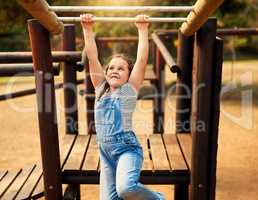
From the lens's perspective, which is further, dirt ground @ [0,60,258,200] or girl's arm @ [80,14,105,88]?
dirt ground @ [0,60,258,200]

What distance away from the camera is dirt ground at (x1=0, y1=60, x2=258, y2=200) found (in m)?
3.85

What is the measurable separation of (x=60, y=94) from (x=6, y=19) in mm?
2469

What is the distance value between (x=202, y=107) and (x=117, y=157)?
0.50m

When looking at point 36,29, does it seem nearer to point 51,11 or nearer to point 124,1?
point 51,11

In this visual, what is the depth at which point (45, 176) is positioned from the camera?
7.01 feet

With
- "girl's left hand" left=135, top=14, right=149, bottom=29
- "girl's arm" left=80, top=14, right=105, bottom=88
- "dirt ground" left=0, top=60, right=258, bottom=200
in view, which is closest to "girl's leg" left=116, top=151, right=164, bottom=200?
"girl's arm" left=80, top=14, right=105, bottom=88

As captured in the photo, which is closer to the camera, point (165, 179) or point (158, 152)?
point (165, 179)

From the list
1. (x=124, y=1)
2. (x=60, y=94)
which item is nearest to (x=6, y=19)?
(x=60, y=94)

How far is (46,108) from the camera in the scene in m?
2.06

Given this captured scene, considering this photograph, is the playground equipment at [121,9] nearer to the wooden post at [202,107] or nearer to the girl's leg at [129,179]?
the wooden post at [202,107]

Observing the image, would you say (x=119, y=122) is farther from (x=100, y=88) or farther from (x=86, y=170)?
(x=86, y=170)

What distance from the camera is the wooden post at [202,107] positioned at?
6.48 ft

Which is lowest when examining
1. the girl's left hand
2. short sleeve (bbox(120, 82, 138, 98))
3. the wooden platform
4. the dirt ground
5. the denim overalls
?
the dirt ground

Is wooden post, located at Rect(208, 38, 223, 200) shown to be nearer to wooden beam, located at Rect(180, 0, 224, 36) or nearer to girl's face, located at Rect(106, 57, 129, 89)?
wooden beam, located at Rect(180, 0, 224, 36)
